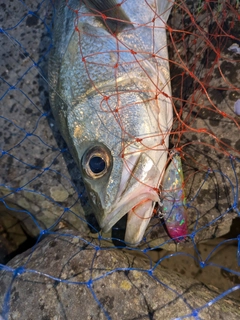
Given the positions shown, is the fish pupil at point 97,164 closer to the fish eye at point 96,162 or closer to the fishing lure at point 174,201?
the fish eye at point 96,162

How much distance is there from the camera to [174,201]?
218 centimetres

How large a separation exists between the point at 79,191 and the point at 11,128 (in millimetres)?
842

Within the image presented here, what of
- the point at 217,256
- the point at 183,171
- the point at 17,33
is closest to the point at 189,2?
the point at 183,171

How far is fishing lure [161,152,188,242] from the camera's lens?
84.5 inches

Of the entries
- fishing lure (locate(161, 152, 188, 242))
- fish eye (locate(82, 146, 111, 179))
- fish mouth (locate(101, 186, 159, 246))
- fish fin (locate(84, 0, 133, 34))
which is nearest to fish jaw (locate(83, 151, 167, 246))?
fish mouth (locate(101, 186, 159, 246))

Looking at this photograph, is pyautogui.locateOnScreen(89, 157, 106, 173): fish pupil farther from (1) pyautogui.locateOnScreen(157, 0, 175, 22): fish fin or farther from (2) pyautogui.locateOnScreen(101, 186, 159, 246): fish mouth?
(1) pyautogui.locateOnScreen(157, 0, 175, 22): fish fin

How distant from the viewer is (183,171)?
2.28m

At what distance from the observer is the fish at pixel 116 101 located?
6.05 feet

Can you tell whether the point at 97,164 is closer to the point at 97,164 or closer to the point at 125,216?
the point at 97,164

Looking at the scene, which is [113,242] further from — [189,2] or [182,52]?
[189,2]

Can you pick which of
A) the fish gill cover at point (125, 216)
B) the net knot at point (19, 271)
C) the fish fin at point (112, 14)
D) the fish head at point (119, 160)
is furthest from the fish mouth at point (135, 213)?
the fish fin at point (112, 14)

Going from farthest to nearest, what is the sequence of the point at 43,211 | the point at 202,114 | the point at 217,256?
the point at 43,211, the point at 217,256, the point at 202,114

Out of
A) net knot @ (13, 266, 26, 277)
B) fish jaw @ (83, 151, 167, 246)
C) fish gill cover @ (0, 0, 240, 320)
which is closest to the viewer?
fish jaw @ (83, 151, 167, 246)

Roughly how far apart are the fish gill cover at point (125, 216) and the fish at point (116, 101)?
30 millimetres
